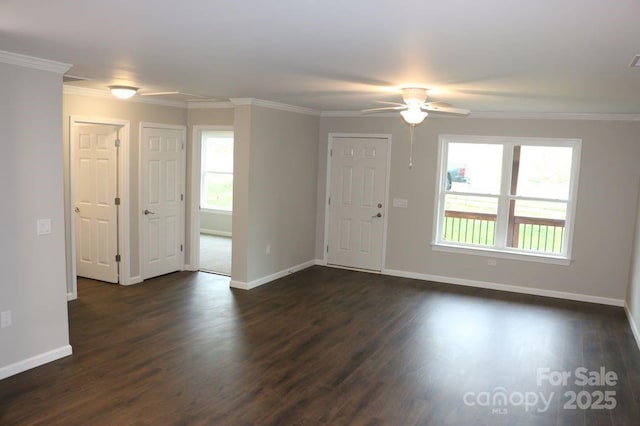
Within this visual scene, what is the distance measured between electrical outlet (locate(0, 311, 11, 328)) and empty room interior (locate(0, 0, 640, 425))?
0.02 metres

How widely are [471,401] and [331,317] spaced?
2053 mm

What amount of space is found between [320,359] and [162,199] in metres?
3.58

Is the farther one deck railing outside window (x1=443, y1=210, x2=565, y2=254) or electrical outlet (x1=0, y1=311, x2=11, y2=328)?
deck railing outside window (x1=443, y1=210, x2=565, y2=254)

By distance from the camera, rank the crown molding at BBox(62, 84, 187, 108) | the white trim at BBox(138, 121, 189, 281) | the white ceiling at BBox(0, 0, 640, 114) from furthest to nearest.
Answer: the white trim at BBox(138, 121, 189, 281) → the crown molding at BBox(62, 84, 187, 108) → the white ceiling at BBox(0, 0, 640, 114)

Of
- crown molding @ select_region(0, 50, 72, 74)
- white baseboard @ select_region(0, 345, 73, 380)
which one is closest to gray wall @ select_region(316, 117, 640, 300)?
crown molding @ select_region(0, 50, 72, 74)

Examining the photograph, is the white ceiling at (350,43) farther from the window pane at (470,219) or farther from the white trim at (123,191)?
the window pane at (470,219)

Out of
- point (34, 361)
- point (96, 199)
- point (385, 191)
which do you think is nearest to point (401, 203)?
point (385, 191)

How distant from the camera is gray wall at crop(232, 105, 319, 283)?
6285 mm

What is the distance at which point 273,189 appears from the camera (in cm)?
679

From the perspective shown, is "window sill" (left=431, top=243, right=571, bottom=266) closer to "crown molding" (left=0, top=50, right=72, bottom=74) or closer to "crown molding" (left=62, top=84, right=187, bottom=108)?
"crown molding" (left=62, top=84, right=187, bottom=108)

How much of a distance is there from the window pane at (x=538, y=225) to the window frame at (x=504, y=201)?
0.07 metres

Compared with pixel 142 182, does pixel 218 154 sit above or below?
above

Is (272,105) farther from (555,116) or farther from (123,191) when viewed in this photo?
(555,116)

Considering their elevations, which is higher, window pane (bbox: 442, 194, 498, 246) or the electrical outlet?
window pane (bbox: 442, 194, 498, 246)
